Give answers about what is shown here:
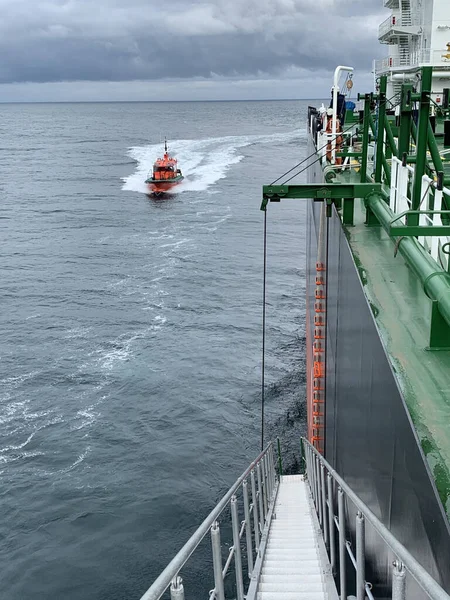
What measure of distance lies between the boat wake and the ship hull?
51.0 metres

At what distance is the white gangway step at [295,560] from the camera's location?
5.60m

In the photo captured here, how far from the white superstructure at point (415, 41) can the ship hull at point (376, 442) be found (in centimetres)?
1875

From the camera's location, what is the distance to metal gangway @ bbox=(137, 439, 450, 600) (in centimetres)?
271

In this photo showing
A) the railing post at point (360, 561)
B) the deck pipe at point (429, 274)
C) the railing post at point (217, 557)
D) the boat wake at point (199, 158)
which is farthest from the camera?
the boat wake at point (199, 158)

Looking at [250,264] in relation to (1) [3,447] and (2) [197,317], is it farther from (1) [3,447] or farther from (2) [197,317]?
(1) [3,447]

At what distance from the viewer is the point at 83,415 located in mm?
19438

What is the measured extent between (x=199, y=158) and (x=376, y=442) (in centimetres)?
8045

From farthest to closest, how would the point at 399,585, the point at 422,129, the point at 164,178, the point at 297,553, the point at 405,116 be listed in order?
the point at 164,178, the point at 405,116, the point at 422,129, the point at 297,553, the point at 399,585

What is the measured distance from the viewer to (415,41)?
32031mm

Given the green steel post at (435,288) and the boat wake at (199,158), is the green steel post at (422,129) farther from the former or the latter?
the boat wake at (199,158)

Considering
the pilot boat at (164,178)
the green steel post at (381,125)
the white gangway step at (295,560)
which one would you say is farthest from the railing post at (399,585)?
the pilot boat at (164,178)

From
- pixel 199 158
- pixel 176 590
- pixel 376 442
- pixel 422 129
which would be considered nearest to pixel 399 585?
pixel 176 590

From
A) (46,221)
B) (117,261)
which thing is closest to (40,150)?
(46,221)

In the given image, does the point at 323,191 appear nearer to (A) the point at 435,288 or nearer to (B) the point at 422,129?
(B) the point at 422,129
